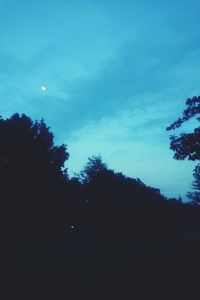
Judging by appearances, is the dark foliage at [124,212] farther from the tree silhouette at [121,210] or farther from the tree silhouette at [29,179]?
the tree silhouette at [29,179]

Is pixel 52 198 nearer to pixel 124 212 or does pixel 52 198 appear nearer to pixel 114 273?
pixel 124 212

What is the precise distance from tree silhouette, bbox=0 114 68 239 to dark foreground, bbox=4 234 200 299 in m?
13.1

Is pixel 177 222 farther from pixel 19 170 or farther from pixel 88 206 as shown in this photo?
pixel 19 170

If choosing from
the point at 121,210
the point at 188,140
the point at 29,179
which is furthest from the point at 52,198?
the point at 188,140

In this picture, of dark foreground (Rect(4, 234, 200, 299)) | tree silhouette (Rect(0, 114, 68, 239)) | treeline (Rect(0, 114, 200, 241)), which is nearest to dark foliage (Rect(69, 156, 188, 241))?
treeline (Rect(0, 114, 200, 241))

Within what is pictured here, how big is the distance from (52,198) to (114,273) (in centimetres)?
2146

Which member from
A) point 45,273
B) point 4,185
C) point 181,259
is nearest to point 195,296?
point 181,259

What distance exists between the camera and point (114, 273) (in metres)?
14.9

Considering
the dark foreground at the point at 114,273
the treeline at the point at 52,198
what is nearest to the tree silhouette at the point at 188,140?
the dark foreground at the point at 114,273

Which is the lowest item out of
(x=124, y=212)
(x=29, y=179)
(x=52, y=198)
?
(x=124, y=212)

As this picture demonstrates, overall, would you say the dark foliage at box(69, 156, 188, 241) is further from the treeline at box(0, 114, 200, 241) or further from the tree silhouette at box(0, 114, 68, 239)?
the tree silhouette at box(0, 114, 68, 239)

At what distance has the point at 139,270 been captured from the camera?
14984 millimetres

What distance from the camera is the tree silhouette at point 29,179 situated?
32688 mm

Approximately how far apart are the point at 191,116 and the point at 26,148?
20.2 meters
